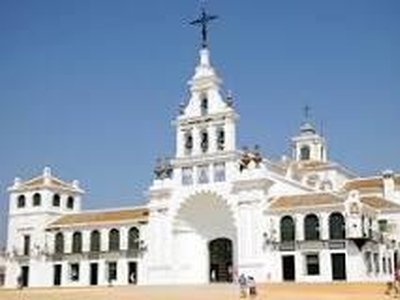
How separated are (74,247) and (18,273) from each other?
21.7ft

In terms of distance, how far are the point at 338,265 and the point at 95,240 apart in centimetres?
2301

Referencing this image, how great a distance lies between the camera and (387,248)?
6088cm

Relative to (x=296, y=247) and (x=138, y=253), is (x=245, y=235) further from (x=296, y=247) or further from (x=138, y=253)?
(x=138, y=253)

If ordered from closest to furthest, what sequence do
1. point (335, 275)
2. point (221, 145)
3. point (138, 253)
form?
point (335, 275), point (221, 145), point (138, 253)

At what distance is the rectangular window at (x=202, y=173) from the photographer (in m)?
58.8

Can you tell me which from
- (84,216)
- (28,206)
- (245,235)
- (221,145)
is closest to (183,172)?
(221,145)

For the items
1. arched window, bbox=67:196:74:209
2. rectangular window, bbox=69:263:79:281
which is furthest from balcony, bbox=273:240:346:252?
arched window, bbox=67:196:74:209

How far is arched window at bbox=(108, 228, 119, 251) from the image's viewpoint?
65625 millimetres

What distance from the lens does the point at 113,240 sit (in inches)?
2598

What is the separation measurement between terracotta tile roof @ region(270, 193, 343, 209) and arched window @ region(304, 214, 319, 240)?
1.03m

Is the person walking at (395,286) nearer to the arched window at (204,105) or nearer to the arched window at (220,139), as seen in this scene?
the arched window at (220,139)

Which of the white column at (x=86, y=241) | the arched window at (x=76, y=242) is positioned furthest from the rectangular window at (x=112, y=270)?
the arched window at (x=76, y=242)

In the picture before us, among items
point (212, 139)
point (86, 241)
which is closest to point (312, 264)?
point (212, 139)

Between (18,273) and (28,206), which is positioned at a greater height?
(28,206)
